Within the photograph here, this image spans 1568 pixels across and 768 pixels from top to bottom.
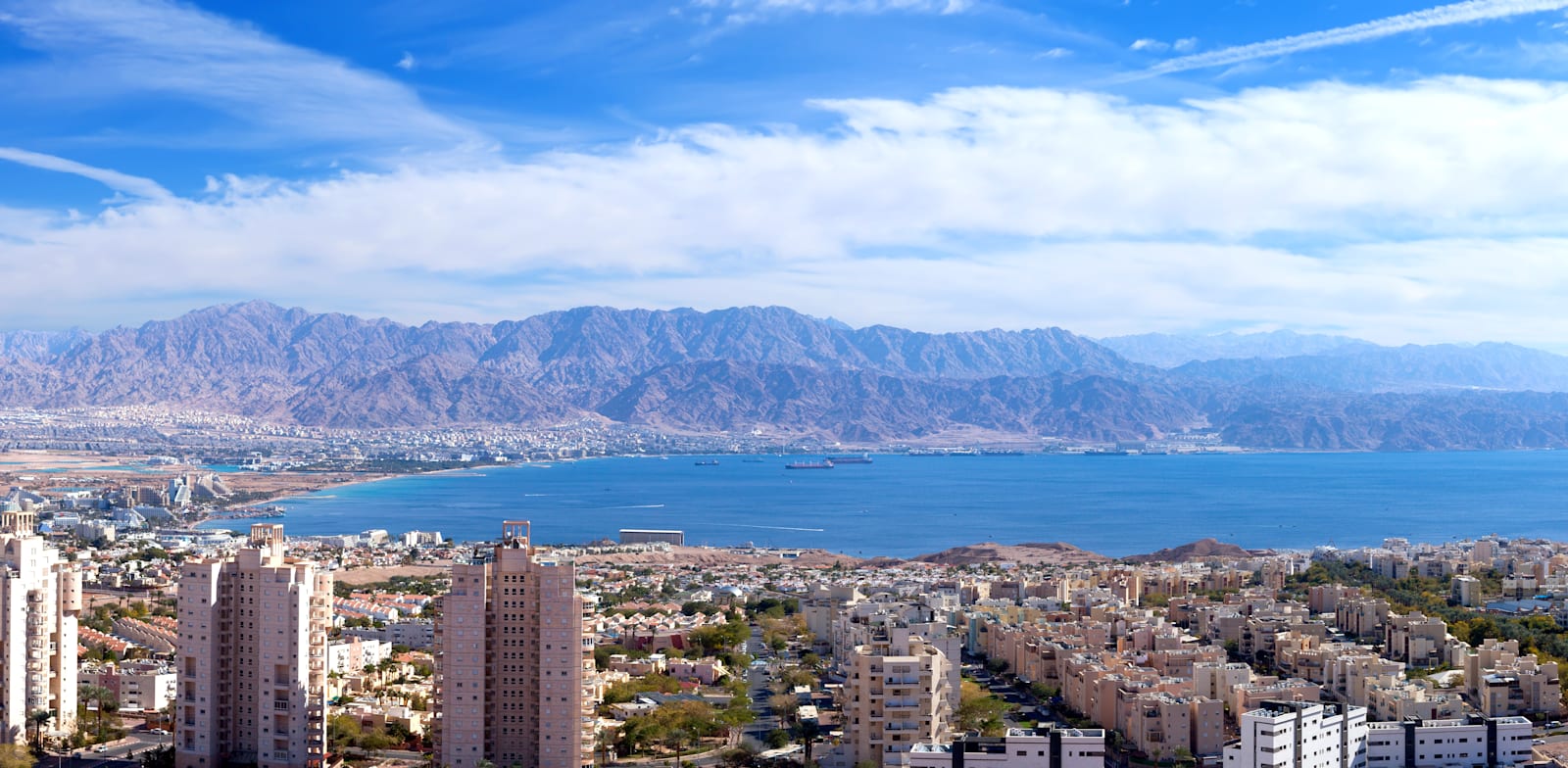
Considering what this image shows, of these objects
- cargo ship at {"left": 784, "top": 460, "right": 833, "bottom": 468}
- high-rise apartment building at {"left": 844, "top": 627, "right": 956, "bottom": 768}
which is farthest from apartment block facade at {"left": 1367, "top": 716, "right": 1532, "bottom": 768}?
cargo ship at {"left": 784, "top": 460, "right": 833, "bottom": 468}

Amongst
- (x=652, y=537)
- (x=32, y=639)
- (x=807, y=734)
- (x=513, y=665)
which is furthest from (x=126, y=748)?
(x=652, y=537)

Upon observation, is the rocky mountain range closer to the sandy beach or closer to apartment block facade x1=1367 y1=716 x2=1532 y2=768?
the sandy beach

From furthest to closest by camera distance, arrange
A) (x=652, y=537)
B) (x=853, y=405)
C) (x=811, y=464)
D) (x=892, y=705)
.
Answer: (x=853, y=405)
(x=811, y=464)
(x=652, y=537)
(x=892, y=705)

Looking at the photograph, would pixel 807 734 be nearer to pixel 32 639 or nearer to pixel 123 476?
pixel 32 639

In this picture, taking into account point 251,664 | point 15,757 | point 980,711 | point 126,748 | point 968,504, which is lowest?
point 968,504

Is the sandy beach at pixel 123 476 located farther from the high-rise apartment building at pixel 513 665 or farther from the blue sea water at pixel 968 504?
the high-rise apartment building at pixel 513 665

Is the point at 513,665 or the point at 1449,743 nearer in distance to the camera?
the point at 513,665
